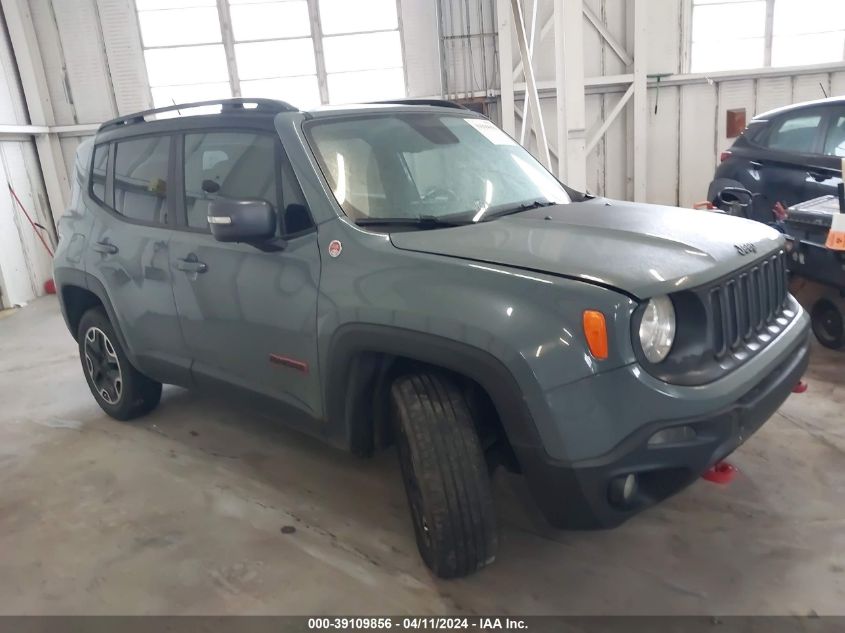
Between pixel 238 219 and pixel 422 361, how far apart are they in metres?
0.85

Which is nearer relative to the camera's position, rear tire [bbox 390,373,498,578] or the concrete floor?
rear tire [bbox 390,373,498,578]

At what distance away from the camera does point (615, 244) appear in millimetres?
2096

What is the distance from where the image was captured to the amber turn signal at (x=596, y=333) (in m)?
1.79

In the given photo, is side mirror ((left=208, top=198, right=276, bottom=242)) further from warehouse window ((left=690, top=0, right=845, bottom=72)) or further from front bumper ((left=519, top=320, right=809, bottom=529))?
warehouse window ((left=690, top=0, right=845, bottom=72))

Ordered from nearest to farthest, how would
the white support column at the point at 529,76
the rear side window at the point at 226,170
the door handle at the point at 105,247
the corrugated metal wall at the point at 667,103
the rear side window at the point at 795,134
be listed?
1. the rear side window at the point at 226,170
2. the door handle at the point at 105,247
3. the rear side window at the point at 795,134
4. the white support column at the point at 529,76
5. the corrugated metal wall at the point at 667,103

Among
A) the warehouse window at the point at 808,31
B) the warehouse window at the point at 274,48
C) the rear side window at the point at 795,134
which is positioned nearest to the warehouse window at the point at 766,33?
the warehouse window at the point at 808,31

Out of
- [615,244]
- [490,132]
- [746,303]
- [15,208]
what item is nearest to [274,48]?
[15,208]

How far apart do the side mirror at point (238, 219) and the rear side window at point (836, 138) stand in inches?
184

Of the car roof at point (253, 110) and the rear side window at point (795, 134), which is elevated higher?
the car roof at point (253, 110)

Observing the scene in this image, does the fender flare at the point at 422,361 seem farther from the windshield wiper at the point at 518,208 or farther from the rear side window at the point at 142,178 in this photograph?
the rear side window at the point at 142,178

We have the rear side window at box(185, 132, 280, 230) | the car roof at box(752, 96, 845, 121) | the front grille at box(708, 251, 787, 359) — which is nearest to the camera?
the front grille at box(708, 251, 787, 359)

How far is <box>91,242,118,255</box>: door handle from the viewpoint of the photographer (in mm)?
3403

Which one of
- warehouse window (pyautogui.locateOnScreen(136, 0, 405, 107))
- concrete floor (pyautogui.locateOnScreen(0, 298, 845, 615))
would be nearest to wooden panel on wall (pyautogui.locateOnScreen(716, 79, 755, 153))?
warehouse window (pyautogui.locateOnScreen(136, 0, 405, 107))

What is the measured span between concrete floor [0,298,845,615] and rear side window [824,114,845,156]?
2.32 m
